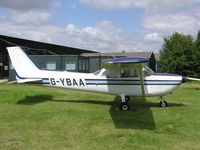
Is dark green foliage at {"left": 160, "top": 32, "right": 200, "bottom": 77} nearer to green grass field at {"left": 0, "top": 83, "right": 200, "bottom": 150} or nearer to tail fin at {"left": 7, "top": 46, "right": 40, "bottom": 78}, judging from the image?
green grass field at {"left": 0, "top": 83, "right": 200, "bottom": 150}

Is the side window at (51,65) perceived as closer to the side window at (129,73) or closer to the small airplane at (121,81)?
the small airplane at (121,81)

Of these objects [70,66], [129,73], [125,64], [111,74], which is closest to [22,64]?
[111,74]

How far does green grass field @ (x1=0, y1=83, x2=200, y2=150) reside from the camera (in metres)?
8.73

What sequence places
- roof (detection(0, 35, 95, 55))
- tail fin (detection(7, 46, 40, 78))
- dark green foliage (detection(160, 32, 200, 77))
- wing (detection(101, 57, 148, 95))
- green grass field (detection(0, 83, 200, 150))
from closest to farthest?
1. green grass field (detection(0, 83, 200, 150))
2. wing (detection(101, 57, 148, 95))
3. tail fin (detection(7, 46, 40, 78))
4. roof (detection(0, 35, 95, 55))
5. dark green foliage (detection(160, 32, 200, 77))

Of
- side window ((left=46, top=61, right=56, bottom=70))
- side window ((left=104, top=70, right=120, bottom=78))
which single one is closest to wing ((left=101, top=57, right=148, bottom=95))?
side window ((left=104, top=70, right=120, bottom=78))

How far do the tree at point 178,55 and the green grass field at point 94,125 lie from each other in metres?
24.2

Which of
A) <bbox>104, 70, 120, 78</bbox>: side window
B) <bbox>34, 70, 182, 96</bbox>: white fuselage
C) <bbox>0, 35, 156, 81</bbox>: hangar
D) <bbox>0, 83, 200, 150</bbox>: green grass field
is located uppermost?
<bbox>0, 35, 156, 81</bbox>: hangar

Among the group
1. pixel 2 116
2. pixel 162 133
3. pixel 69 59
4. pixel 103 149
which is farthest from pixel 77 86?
pixel 69 59

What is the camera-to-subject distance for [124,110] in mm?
13789

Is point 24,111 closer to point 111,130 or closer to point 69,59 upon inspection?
point 111,130

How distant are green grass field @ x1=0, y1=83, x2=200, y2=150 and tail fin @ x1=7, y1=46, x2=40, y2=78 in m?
1.27

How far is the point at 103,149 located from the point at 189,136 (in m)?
2.64

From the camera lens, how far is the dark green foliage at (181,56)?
40250mm

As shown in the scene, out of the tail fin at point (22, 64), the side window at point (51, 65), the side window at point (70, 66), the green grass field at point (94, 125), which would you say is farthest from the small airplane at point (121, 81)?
the side window at point (51, 65)
